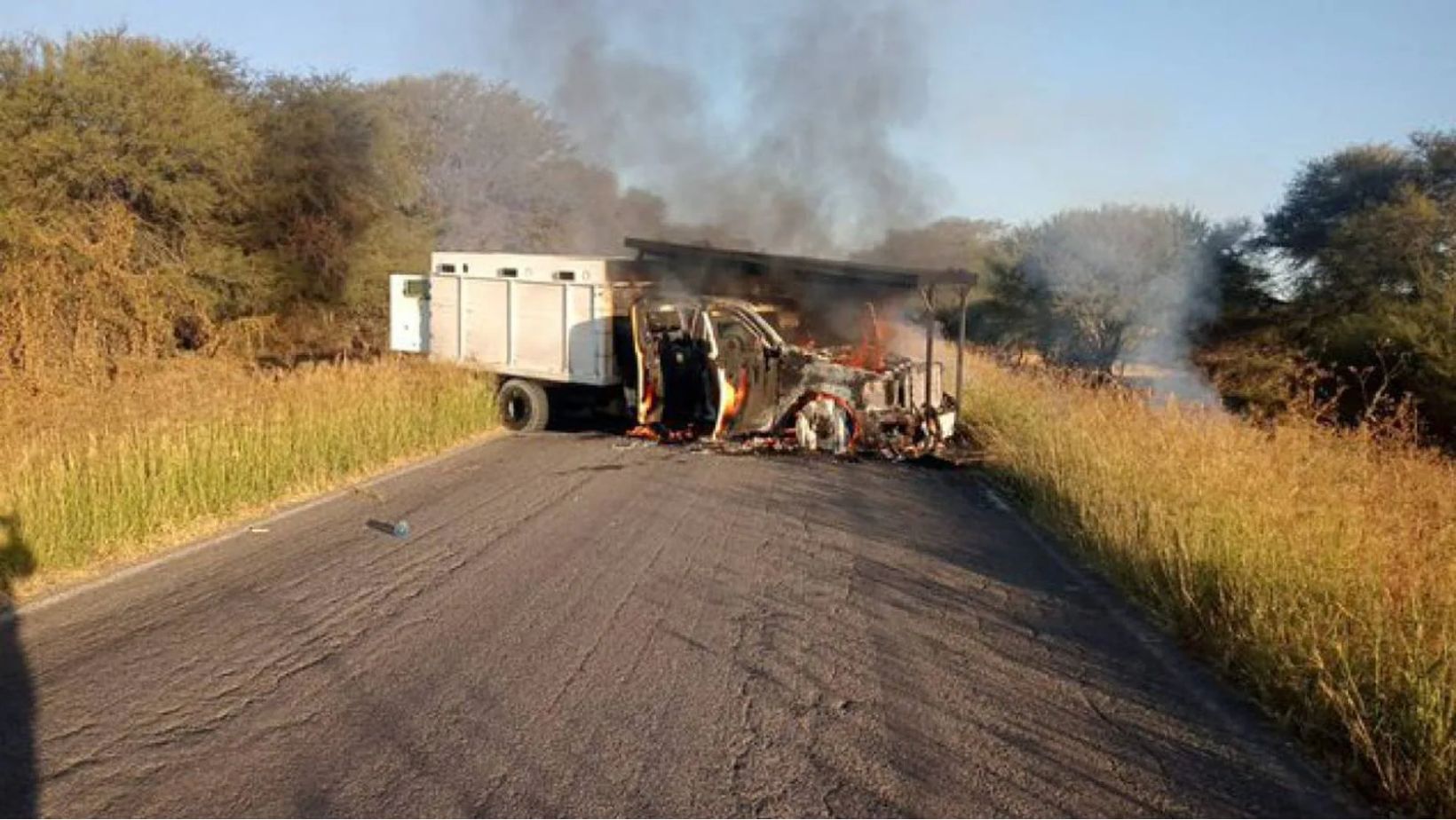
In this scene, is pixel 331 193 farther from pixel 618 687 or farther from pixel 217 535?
pixel 618 687

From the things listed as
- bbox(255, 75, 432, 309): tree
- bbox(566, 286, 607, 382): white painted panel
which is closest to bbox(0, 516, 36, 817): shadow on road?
bbox(566, 286, 607, 382): white painted panel

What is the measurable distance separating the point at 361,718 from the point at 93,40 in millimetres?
20155

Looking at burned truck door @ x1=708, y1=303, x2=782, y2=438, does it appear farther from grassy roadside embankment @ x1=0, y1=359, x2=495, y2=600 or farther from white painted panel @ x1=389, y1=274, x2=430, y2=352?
white painted panel @ x1=389, y1=274, x2=430, y2=352

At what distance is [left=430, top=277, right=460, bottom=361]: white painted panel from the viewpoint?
51.1 feet

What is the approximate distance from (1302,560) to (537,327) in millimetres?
10906

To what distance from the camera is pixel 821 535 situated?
8141 mm

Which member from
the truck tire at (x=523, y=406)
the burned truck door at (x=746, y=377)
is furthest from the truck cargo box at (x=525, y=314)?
the burned truck door at (x=746, y=377)

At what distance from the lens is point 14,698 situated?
4578mm

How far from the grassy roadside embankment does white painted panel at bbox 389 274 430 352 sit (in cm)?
368

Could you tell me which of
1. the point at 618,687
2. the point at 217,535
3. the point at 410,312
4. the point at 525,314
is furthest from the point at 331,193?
the point at 618,687

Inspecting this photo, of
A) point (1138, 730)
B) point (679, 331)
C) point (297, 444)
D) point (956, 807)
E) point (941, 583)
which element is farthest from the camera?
point (679, 331)

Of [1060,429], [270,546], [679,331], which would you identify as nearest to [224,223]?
[679,331]

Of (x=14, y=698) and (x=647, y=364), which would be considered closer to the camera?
(x=14, y=698)

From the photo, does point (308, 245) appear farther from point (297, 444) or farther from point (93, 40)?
point (297, 444)
